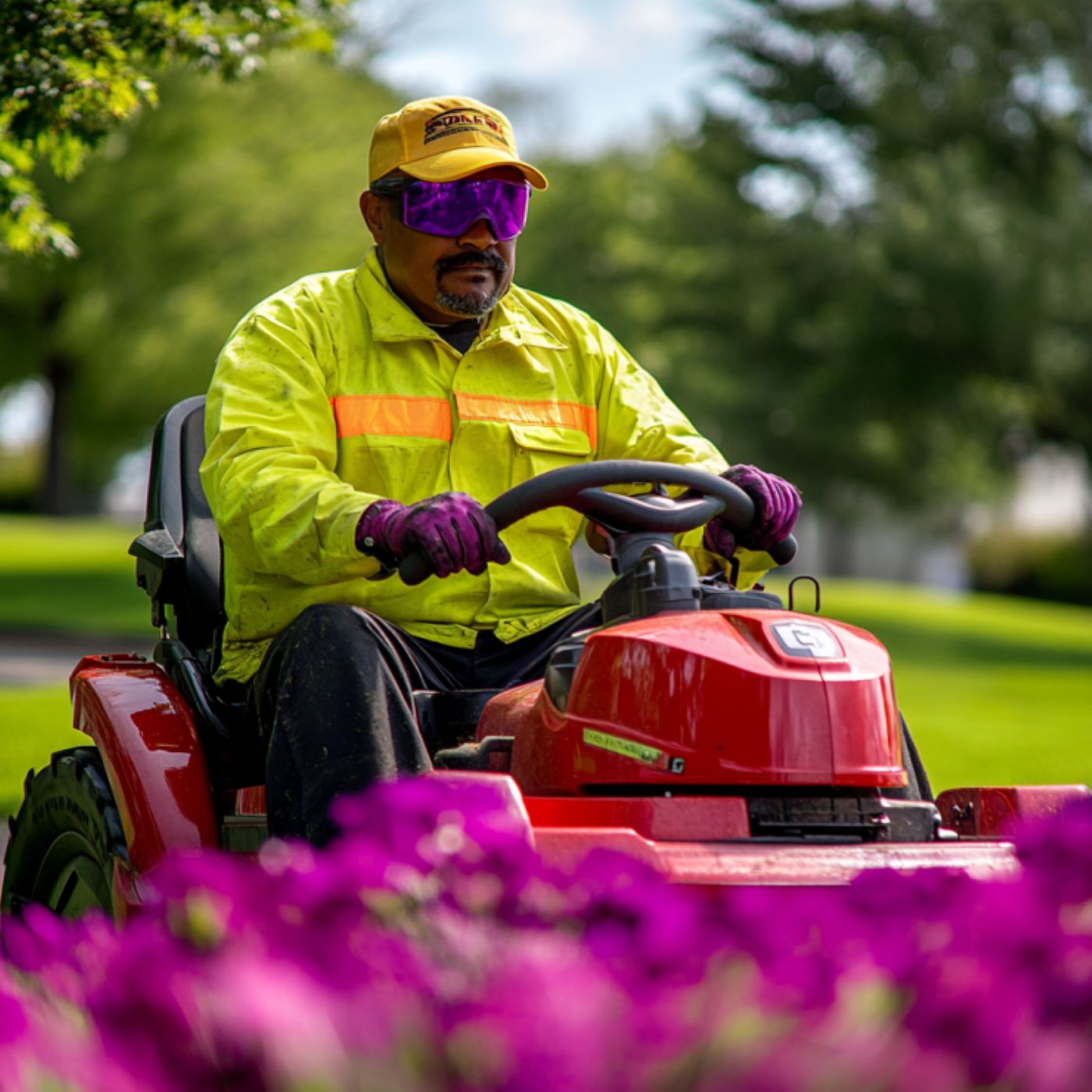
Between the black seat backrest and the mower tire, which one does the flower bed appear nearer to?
the mower tire

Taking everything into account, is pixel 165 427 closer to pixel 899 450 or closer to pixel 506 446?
pixel 506 446

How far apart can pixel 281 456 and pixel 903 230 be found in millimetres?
18581

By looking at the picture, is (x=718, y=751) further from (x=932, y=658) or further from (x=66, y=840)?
(x=932, y=658)

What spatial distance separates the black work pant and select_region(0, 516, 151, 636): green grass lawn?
41.8 ft

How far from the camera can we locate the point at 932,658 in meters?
17.9

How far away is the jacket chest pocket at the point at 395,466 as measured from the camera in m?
3.70

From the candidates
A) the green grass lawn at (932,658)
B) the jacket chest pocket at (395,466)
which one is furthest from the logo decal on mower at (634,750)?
the green grass lawn at (932,658)

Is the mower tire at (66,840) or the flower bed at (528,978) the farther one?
the mower tire at (66,840)

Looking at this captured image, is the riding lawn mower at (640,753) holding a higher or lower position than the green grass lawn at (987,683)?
higher

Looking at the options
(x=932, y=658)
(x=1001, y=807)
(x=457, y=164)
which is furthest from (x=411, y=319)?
(x=932, y=658)

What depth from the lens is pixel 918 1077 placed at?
1355 mm

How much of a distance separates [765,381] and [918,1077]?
75.1ft

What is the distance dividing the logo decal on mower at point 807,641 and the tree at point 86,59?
4.56 m

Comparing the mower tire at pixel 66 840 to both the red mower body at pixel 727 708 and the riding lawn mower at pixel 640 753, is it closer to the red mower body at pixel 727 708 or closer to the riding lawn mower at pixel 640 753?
the riding lawn mower at pixel 640 753
